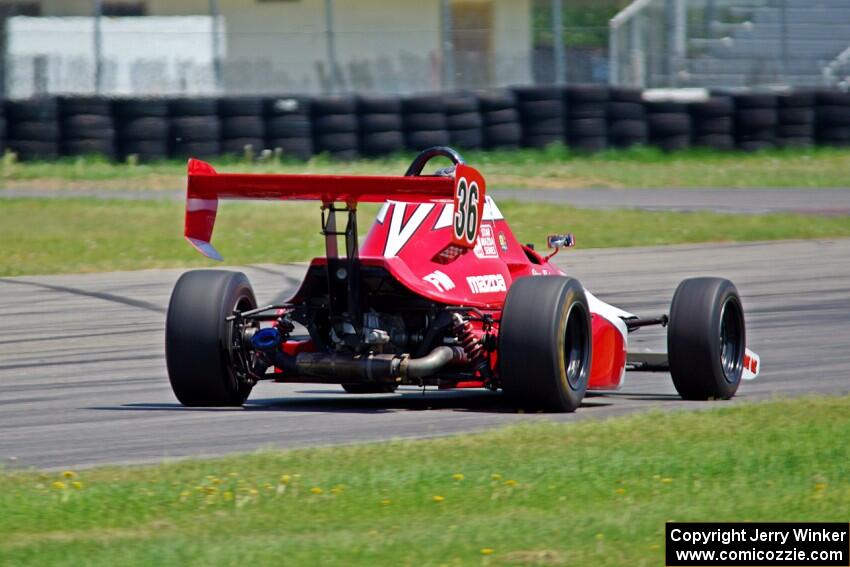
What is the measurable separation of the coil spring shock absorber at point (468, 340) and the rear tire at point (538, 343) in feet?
1.06

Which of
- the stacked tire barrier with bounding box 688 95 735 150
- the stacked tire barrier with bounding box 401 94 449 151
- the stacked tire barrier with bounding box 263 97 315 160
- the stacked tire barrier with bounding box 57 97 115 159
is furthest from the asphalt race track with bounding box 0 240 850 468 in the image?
the stacked tire barrier with bounding box 688 95 735 150

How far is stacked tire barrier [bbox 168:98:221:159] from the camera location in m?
24.0

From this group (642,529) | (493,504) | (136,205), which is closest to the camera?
(642,529)

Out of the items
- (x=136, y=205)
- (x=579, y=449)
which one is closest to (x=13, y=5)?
(x=136, y=205)

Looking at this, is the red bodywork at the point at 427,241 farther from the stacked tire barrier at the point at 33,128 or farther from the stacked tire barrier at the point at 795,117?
the stacked tire barrier at the point at 795,117

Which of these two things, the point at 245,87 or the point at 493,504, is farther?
the point at 245,87

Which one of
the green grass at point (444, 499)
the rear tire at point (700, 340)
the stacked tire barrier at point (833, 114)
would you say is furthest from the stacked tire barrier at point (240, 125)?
the green grass at point (444, 499)

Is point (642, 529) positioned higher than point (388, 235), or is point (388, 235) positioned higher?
point (388, 235)

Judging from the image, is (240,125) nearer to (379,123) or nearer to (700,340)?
(379,123)

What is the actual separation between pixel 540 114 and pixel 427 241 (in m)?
17.1

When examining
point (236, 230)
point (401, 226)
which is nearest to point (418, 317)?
point (401, 226)

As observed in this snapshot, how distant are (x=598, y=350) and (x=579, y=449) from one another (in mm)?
2001

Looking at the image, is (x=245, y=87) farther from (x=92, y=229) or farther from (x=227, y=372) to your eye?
(x=227, y=372)

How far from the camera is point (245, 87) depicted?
87.9ft
